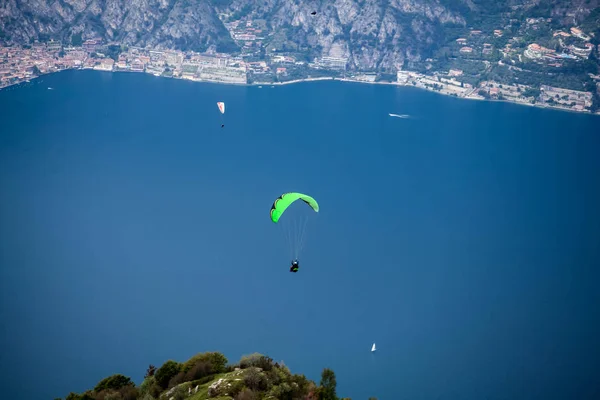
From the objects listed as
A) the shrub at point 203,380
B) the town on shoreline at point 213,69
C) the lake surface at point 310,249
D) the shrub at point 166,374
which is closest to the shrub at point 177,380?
the shrub at point 166,374

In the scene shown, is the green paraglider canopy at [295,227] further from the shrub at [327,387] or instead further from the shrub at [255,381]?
the shrub at [255,381]

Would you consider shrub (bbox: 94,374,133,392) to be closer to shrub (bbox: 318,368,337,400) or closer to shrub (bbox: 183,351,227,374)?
shrub (bbox: 183,351,227,374)

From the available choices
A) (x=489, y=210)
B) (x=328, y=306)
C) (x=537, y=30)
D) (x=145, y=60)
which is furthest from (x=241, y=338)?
(x=537, y=30)

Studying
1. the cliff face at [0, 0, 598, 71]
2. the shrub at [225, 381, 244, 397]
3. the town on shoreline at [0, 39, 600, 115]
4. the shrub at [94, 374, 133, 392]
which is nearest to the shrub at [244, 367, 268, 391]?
the shrub at [225, 381, 244, 397]

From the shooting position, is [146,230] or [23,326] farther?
[146,230]

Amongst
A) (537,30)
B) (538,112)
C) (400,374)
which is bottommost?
(400,374)

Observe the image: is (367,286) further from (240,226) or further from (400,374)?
(240,226)

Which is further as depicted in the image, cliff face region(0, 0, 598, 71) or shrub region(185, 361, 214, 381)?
cliff face region(0, 0, 598, 71)
